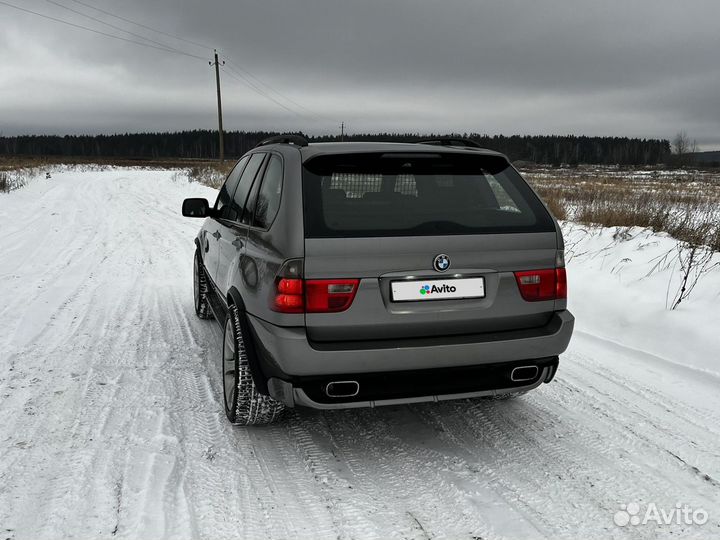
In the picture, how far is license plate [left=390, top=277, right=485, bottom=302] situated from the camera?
104 inches

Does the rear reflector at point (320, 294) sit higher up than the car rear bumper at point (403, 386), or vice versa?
the rear reflector at point (320, 294)

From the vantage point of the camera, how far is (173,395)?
3.72 metres

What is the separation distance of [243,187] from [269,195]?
949mm

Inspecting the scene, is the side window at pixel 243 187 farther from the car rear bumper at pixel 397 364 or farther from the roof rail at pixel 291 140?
the car rear bumper at pixel 397 364

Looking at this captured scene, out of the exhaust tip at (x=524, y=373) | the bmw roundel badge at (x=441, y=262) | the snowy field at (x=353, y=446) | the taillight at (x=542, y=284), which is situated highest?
the bmw roundel badge at (x=441, y=262)

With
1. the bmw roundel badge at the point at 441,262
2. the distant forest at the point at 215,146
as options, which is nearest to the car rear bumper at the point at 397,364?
the bmw roundel badge at the point at 441,262

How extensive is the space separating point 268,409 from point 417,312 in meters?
1.14

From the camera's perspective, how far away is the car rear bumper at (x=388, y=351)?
258 cm

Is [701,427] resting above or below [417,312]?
below

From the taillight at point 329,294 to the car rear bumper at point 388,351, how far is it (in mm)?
151

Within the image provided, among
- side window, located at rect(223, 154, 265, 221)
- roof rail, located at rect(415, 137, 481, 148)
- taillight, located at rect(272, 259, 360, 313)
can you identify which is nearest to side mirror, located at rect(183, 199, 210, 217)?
side window, located at rect(223, 154, 265, 221)

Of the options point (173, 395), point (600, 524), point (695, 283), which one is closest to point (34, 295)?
point (173, 395)

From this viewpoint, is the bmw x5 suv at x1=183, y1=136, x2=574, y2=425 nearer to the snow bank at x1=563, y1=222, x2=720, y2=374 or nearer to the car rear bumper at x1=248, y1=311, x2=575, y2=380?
the car rear bumper at x1=248, y1=311, x2=575, y2=380

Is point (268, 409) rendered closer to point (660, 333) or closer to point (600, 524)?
point (600, 524)
